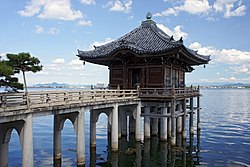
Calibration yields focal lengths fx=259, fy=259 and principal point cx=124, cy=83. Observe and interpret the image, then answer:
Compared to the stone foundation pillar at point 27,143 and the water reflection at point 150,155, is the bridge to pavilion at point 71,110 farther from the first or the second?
the water reflection at point 150,155

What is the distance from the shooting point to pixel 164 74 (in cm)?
2520

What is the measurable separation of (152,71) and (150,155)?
27.1ft

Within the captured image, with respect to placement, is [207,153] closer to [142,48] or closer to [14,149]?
[142,48]

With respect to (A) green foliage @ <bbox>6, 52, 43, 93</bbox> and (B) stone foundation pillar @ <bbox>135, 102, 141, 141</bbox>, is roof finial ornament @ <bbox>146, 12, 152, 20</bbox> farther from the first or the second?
(A) green foliage @ <bbox>6, 52, 43, 93</bbox>

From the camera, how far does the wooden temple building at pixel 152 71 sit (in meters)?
23.9

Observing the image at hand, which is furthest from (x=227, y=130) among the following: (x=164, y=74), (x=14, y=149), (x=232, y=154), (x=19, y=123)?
(x=19, y=123)

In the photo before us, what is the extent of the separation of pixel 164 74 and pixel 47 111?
548 inches

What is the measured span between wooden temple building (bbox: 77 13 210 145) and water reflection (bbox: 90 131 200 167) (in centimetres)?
116

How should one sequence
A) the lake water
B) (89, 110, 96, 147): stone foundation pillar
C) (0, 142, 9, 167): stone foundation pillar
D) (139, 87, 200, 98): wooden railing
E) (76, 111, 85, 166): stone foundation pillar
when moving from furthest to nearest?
(139, 87, 200, 98): wooden railing, (89, 110, 96, 147): stone foundation pillar, the lake water, (76, 111, 85, 166): stone foundation pillar, (0, 142, 9, 167): stone foundation pillar

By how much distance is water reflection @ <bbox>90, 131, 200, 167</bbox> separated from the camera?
65.0ft

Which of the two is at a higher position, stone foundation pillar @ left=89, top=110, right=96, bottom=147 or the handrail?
the handrail

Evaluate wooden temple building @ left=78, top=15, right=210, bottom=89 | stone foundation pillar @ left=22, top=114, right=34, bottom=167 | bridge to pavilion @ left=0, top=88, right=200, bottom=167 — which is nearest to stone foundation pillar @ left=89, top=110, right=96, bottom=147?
bridge to pavilion @ left=0, top=88, right=200, bottom=167

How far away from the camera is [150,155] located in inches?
862

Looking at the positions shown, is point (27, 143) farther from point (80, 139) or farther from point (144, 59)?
point (144, 59)
